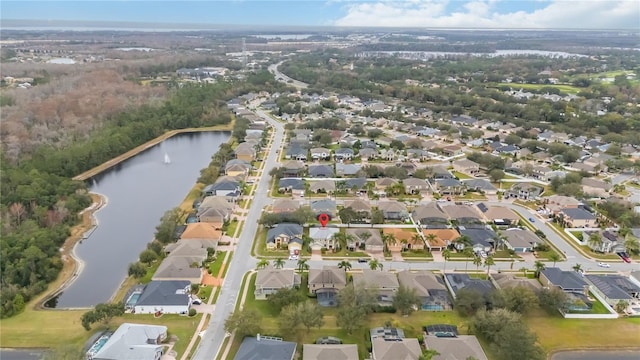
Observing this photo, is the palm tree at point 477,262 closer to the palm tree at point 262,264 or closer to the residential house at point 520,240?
the residential house at point 520,240

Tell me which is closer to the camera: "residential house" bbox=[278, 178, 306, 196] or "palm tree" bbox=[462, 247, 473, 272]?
"palm tree" bbox=[462, 247, 473, 272]

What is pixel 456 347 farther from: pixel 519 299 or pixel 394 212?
pixel 394 212

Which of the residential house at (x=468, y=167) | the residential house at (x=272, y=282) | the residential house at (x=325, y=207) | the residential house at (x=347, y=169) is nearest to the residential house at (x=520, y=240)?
the residential house at (x=325, y=207)

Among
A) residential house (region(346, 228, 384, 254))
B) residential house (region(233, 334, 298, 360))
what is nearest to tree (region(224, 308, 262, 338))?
residential house (region(233, 334, 298, 360))

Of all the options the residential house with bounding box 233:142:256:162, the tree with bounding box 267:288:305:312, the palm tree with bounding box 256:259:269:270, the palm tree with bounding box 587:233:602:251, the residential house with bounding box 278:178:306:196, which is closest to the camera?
the tree with bounding box 267:288:305:312

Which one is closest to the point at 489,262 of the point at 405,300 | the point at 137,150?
the point at 405,300

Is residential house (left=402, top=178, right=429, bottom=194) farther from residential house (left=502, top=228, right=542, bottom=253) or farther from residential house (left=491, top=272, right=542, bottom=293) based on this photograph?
residential house (left=491, top=272, right=542, bottom=293)
